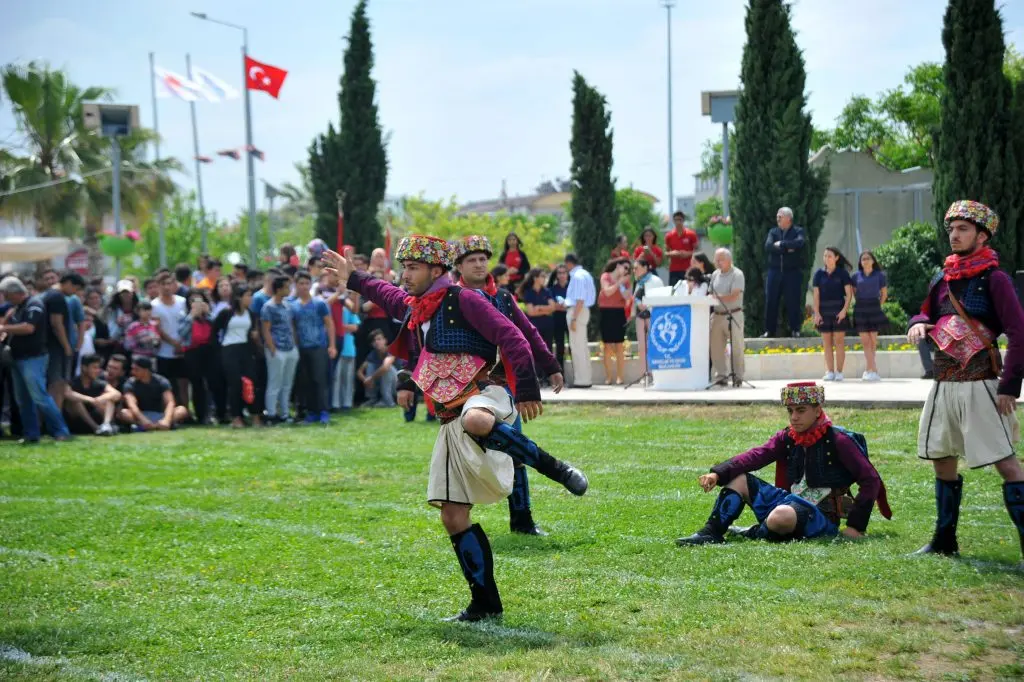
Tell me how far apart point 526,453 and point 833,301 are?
13726 millimetres

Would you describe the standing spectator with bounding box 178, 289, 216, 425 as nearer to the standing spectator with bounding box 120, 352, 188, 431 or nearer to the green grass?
the standing spectator with bounding box 120, 352, 188, 431

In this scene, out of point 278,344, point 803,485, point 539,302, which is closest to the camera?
point 803,485

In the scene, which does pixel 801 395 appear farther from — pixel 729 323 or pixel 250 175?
pixel 250 175

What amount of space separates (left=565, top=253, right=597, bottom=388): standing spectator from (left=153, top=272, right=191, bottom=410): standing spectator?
6211 millimetres

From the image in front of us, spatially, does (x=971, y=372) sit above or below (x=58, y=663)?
above

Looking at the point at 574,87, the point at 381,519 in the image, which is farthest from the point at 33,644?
the point at 574,87

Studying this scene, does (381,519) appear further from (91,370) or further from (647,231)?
(647,231)

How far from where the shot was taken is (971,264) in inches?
319

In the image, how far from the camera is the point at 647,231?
80.2ft

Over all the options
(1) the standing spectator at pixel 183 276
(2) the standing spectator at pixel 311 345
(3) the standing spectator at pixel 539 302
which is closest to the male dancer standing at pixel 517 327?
(2) the standing spectator at pixel 311 345

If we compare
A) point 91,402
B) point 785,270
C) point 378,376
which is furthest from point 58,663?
point 785,270

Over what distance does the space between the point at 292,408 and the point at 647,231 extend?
770 cm

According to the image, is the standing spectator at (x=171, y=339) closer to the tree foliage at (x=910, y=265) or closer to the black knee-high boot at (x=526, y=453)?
the black knee-high boot at (x=526, y=453)

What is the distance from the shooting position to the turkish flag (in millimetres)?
36906
